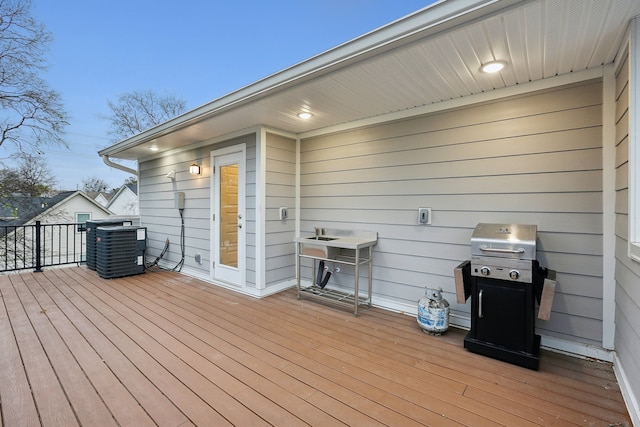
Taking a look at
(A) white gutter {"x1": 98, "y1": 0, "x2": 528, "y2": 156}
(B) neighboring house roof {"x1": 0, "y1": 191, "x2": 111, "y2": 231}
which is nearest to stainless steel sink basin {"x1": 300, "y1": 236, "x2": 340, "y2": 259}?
(A) white gutter {"x1": 98, "y1": 0, "x2": 528, "y2": 156}

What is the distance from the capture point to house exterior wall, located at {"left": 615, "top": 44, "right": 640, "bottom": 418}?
63.9 inches

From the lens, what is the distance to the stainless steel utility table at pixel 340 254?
10.8 feet

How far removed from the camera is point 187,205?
5094mm

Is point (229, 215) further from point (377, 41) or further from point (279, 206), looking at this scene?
point (377, 41)

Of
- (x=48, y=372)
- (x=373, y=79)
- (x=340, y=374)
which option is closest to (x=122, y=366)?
(x=48, y=372)

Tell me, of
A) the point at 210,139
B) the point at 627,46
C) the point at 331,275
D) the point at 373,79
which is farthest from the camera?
the point at 210,139

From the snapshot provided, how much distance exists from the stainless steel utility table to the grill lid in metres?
1.21

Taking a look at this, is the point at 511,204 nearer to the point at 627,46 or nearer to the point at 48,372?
the point at 627,46

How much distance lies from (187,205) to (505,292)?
478cm

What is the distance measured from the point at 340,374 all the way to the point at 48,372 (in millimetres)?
2082

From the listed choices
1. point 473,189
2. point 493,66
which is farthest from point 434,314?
point 493,66

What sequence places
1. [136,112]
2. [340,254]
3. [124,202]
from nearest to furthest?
[340,254]
[136,112]
[124,202]

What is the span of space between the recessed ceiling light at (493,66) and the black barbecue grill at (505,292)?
1.25m

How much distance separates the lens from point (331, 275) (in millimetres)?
3898
